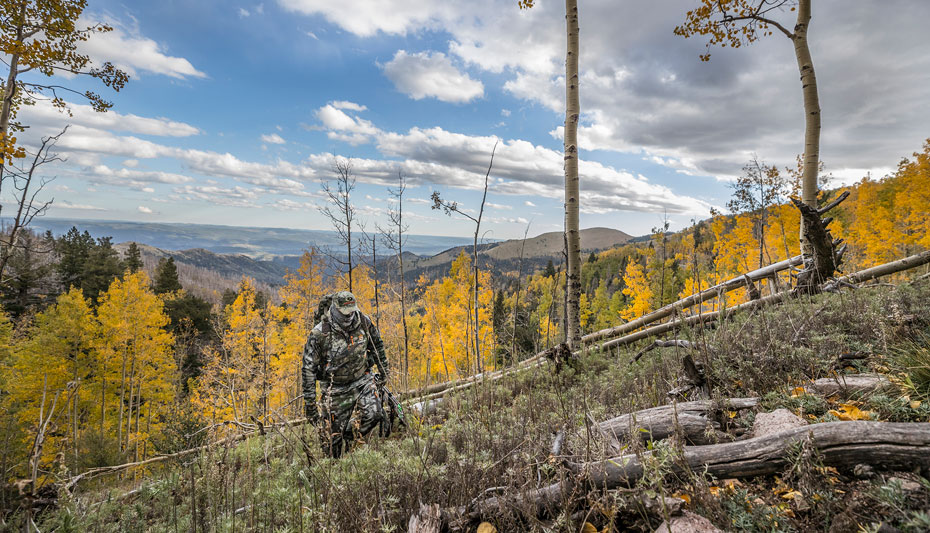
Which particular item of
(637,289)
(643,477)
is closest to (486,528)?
(643,477)

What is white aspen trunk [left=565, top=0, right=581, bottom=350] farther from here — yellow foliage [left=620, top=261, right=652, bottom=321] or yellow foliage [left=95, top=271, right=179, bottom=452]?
yellow foliage [left=95, top=271, right=179, bottom=452]

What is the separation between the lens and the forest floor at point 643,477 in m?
1.64

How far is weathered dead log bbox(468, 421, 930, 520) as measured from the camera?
163 cm

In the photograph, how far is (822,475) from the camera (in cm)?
172

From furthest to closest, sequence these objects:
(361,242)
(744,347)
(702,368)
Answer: (361,242), (744,347), (702,368)

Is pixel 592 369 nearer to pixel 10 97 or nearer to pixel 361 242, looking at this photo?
pixel 361 242

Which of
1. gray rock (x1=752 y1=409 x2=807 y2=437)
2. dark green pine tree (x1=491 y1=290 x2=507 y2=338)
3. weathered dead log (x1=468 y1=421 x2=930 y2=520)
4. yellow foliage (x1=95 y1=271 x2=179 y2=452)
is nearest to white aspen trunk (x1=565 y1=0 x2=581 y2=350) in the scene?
dark green pine tree (x1=491 y1=290 x2=507 y2=338)

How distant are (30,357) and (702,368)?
26.0m

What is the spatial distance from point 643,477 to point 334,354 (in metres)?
3.92

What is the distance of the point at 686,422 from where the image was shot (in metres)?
2.36

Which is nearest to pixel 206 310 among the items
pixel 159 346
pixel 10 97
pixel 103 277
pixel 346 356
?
pixel 103 277

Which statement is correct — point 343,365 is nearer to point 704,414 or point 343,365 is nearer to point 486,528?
point 486,528

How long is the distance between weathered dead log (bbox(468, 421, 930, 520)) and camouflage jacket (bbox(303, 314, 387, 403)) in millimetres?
2942

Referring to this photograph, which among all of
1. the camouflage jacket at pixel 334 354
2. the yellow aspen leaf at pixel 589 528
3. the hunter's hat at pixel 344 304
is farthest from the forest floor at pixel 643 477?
the hunter's hat at pixel 344 304
